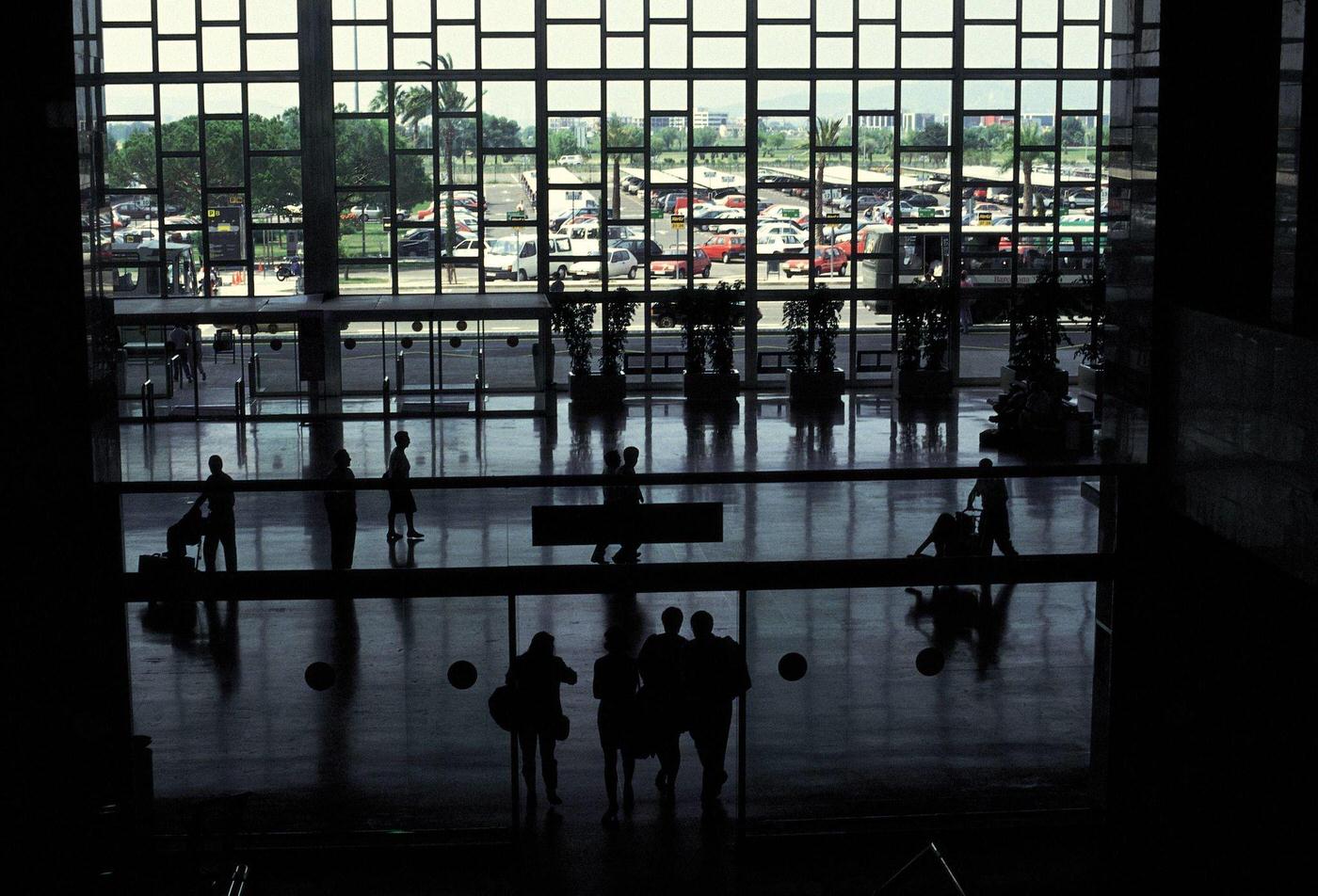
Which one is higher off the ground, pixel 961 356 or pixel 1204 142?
pixel 1204 142

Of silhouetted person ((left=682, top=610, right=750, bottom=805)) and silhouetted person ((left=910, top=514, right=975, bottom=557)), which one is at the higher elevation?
silhouetted person ((left=910, top=514, right=975, bottom=557))

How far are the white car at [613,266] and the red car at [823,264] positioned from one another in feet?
8.76

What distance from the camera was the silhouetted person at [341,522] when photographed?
23.3 feet

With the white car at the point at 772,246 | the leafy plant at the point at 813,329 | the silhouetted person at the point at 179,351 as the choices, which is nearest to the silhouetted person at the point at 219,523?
the silhouetted person at the point at 179,351

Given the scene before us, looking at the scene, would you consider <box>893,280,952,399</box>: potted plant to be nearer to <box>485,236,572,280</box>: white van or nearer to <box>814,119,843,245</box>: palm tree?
<box>814,119,843,245</box>: palm tree

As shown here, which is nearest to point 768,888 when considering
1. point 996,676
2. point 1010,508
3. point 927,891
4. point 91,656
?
point 927,891

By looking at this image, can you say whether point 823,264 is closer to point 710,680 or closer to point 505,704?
point 710,680

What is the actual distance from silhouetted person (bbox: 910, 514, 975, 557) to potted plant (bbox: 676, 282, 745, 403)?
1694 centimetres

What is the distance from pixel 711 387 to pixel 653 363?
173 cm

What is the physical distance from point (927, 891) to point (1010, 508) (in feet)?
6.36

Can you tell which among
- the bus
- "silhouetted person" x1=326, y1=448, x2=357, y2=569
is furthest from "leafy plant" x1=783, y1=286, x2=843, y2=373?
"silhouetted person" x1=326, y1=448, x2=357, y2=569

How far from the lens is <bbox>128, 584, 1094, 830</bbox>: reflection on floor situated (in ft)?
24.0

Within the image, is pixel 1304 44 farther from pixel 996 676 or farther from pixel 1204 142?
pixel 996 676

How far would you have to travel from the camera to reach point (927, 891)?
6.74 meters
